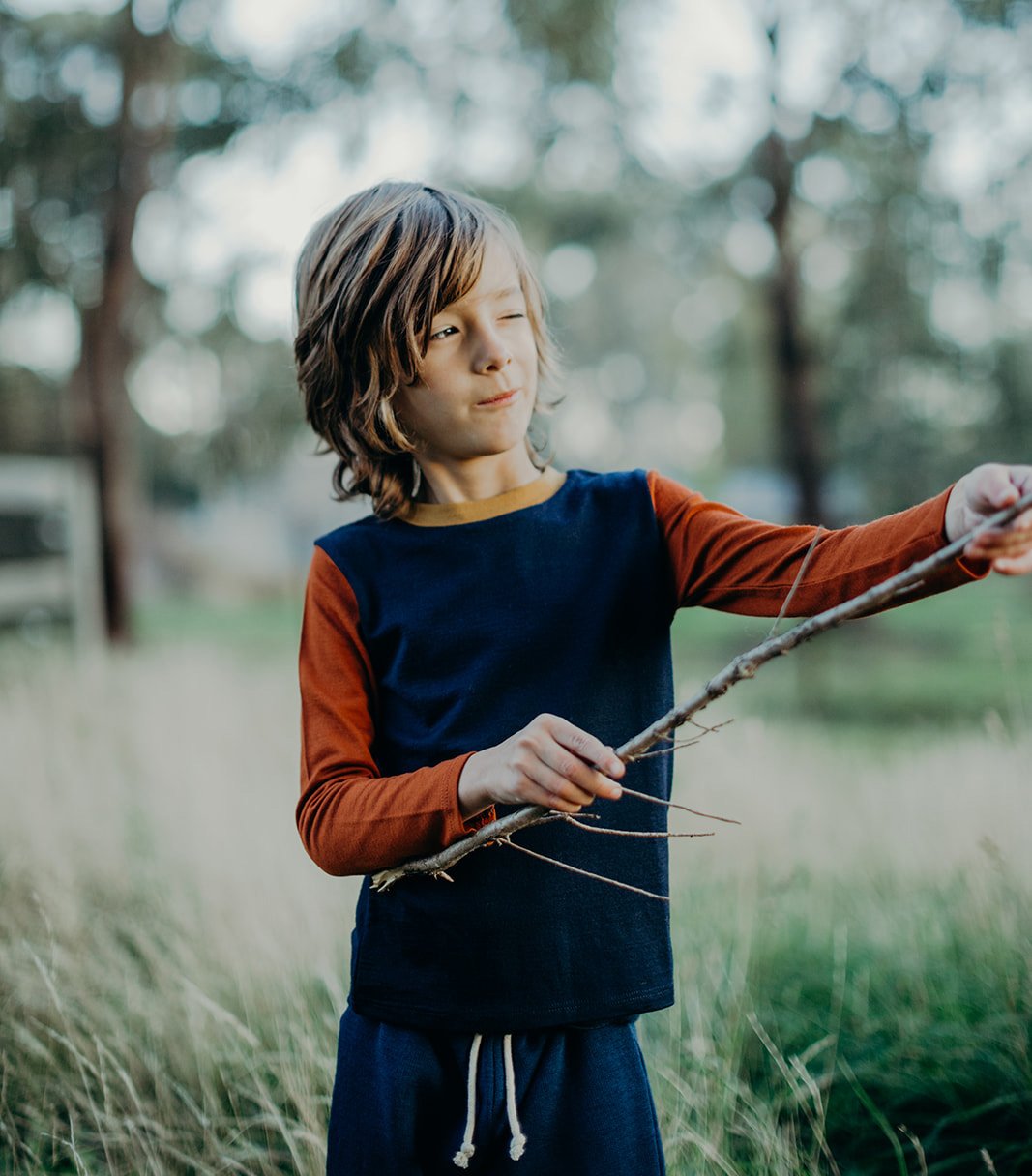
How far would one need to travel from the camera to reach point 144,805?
3.60 m

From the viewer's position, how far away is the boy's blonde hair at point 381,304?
1.30m

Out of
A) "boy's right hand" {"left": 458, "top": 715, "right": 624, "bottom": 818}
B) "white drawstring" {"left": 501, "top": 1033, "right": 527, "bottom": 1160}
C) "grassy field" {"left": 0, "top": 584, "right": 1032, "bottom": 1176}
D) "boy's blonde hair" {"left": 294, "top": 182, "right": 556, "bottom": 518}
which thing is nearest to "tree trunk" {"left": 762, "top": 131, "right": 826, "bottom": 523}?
"grassy field" {"left": 0, "top": 584, "right": 1032, "bottom": 1176}

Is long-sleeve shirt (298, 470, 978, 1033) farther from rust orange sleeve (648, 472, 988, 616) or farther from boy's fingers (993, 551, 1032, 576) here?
boy's fingers (993, 551, 1032, 576)

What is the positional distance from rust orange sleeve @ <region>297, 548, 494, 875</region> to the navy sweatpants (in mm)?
252

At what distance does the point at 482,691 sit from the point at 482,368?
15.3 inches

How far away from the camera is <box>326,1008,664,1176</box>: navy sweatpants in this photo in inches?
48.3

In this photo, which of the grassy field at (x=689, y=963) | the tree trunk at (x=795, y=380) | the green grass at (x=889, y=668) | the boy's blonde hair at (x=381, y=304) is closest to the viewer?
the boy's blonde hair at (x=381, y=304)

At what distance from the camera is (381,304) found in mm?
1342

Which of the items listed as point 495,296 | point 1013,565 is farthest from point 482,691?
point 1013,565

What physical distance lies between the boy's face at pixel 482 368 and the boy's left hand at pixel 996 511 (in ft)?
1.77

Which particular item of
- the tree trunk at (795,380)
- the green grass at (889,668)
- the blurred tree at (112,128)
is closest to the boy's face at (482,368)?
the green grass at (889,668)

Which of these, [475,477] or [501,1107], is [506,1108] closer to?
[501,1107]

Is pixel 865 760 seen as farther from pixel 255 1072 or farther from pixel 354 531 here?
pixel 354 531

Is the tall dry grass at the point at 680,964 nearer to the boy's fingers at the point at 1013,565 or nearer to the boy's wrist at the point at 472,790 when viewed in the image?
the boy's wrist at the point at 472,790
